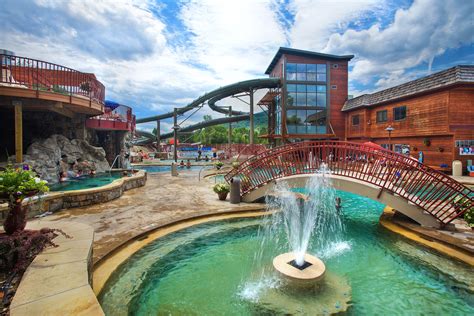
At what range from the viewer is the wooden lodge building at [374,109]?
17328 millimetres

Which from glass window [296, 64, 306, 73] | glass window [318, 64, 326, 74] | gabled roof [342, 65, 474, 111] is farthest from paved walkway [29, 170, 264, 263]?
glass window [318, 64, 326, 74]

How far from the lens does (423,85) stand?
1908 centimetres

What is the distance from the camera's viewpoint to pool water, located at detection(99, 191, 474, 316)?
4484 millimetres

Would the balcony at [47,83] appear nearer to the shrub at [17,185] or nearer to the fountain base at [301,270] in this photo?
the shrub at [17,185]

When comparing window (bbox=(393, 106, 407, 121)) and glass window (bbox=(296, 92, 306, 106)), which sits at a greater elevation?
glass window (bbox=(296, 92, 306, 106))

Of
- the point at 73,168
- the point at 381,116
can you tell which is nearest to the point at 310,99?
A: the point at 381,116

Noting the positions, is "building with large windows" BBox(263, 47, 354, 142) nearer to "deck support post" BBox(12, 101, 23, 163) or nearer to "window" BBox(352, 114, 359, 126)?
"window" BBox(352, 114, 359, 126)

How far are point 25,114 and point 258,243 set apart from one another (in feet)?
63.9

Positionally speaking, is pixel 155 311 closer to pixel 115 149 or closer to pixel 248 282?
pixel 248 282

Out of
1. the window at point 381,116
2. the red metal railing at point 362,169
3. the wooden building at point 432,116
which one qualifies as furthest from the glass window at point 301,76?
the red metal railing at point 362,169

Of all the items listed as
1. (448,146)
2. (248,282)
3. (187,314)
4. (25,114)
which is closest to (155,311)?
(187,314)

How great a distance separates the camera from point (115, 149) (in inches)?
968

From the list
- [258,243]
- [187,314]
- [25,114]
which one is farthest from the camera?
[25,114]

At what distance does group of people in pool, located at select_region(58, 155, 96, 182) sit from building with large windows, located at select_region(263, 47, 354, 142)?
20.2 meters
